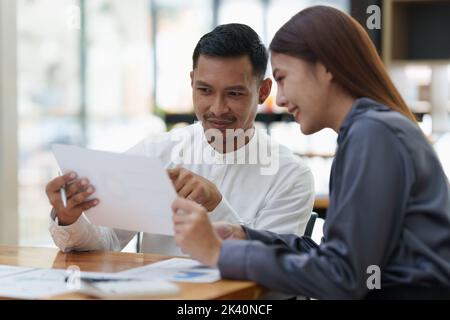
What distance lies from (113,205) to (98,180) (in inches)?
2.8

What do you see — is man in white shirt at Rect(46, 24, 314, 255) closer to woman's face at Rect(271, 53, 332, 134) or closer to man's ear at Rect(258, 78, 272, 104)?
man's ear at Rect(258, 78, 272, 104)

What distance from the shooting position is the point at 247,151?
2.34 m

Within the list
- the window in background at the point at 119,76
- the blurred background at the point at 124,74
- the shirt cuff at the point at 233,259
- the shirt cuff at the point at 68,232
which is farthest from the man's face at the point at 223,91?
the window in background at the point at 119,76

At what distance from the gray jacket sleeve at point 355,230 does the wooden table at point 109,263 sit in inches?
1.8

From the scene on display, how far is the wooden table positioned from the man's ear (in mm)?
670

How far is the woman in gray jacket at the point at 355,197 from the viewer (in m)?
1.42

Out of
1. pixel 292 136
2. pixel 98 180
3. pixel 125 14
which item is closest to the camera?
pixel 98 180

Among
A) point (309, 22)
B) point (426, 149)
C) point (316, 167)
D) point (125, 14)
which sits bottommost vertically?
point (316, 167)

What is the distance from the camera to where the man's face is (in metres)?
2.17

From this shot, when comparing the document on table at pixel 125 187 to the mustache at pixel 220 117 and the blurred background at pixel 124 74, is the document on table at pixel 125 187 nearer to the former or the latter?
the mustache at pixel 220 117

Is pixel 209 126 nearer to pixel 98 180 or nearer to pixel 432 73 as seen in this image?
pixel 98 180
